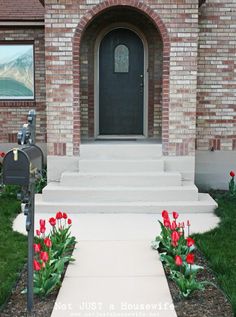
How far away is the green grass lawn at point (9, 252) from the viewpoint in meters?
4.14

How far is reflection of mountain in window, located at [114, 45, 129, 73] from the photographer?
355 inches

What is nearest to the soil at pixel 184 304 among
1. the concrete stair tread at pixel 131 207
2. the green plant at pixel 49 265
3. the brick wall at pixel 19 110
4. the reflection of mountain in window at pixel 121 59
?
the green plant at pixel 49 265

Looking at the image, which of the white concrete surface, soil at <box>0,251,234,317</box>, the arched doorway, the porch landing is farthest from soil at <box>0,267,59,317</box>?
the arched doorway

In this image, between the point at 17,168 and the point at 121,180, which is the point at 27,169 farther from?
the point at 121,180

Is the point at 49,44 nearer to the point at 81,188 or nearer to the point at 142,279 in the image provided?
the point at 81,188

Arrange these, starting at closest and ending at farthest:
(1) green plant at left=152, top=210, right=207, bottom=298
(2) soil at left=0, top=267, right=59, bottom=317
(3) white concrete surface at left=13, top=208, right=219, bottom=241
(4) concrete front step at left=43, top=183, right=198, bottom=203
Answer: (2) soil at left=0, top=267, right=59, bottom=317, (1) green plant at left=152, top=210, right=207, bottom=298, (3) white concrete surface at left=13, top=208, right=219, bottom=241, (4) concrete front step at left=43, top=183, right=198, bottom=203

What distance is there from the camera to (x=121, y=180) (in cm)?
735

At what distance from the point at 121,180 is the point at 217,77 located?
2952mm

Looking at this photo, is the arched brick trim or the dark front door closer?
the arched brick trim

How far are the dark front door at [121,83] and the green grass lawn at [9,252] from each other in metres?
3.21

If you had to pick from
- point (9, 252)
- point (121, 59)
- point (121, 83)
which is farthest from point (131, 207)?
point (121, 59)

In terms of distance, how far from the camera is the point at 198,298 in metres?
3.86

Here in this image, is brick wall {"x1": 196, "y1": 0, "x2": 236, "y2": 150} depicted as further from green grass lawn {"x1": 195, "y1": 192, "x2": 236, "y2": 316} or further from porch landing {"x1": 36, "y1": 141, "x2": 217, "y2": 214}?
green grass lawn {"x1": 195, "y1": 192, "x2": 236, "y2": 316}

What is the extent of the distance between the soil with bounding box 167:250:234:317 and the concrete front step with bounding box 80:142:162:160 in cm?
382
